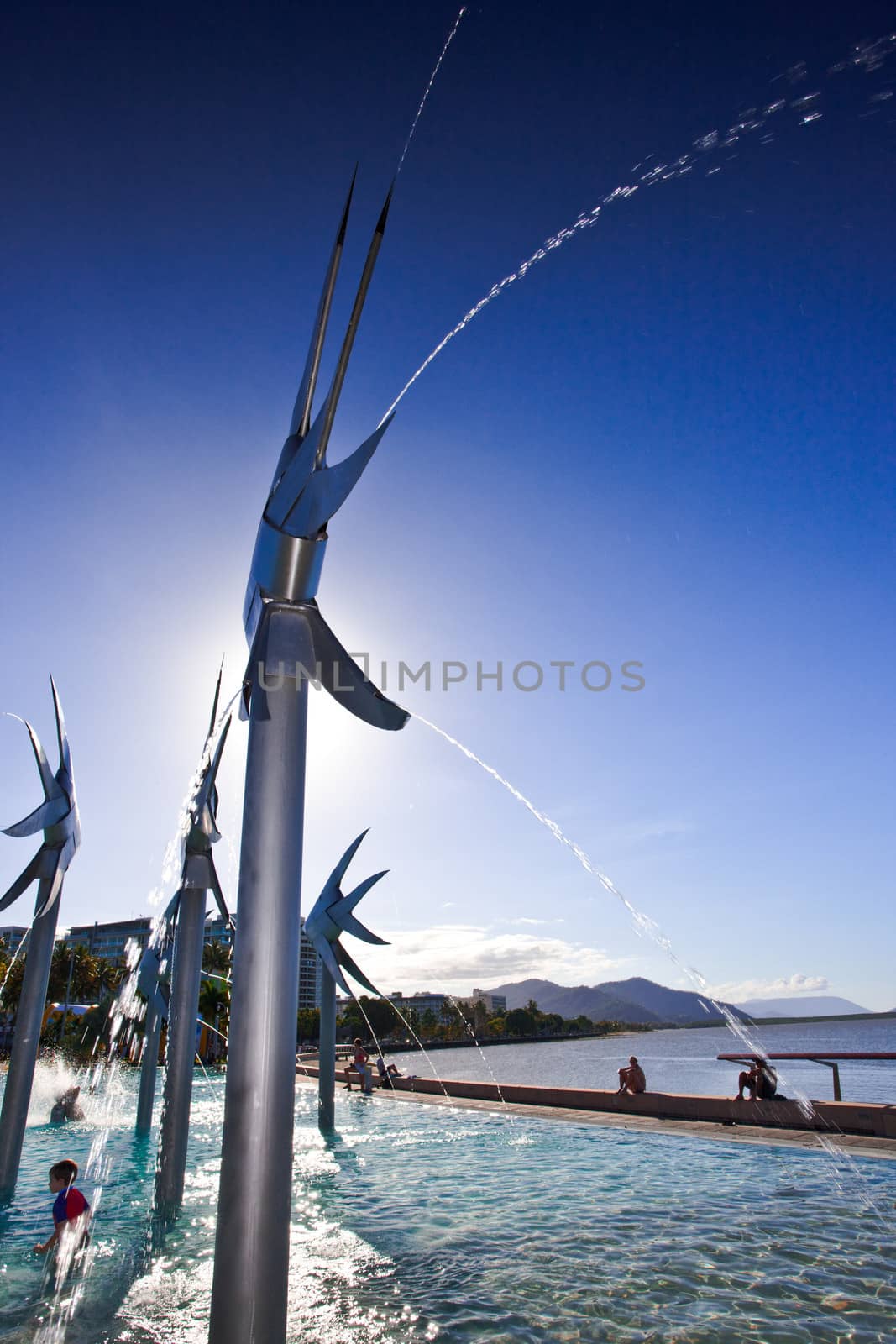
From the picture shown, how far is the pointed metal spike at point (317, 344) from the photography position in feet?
19.3

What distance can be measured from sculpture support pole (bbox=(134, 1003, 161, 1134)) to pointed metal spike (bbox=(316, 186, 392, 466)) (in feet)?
56.5

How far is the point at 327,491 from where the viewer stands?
18.9ft

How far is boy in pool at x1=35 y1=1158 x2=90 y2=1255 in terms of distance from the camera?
822 cm

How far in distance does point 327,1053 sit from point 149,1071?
438 centimetres

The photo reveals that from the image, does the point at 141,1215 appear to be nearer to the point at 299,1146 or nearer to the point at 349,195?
the point at 299,1146

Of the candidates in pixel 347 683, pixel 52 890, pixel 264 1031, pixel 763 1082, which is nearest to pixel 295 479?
pixel 347 683

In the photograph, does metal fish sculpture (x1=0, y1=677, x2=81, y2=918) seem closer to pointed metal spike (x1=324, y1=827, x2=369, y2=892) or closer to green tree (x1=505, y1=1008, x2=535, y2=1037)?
pointed metal spike (x1=324, y1=827, x2=369, y2=892)

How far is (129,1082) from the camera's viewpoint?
34.9m

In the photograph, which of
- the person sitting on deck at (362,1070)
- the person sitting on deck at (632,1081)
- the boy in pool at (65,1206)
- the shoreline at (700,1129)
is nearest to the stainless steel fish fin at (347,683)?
the boy in pool at (65,1206)

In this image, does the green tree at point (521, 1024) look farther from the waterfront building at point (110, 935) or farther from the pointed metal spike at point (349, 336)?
the pointed metal spike at point (349, 336)

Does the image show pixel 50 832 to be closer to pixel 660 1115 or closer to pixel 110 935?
pixel 660 1115

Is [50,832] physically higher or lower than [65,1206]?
higher

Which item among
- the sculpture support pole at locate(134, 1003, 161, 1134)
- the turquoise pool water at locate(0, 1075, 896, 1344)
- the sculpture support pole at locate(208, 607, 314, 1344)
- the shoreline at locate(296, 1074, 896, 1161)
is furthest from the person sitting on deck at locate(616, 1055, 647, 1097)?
the sculpture support pole at locate(208, 607, 314, 1344)

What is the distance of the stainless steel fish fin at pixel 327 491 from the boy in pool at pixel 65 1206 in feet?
24.8
